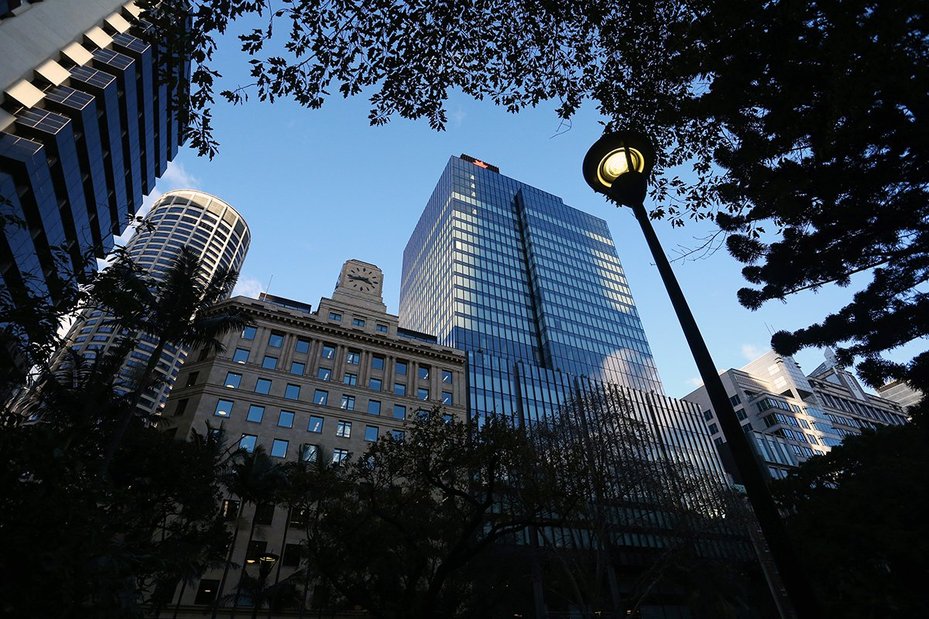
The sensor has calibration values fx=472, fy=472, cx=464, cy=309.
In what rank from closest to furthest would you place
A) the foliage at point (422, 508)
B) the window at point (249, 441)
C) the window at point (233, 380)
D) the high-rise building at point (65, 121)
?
the foliage at point (422, 508) < the window at point (249, 441) < the high-rise building at point (65, 121) < the window at point (233, 380)

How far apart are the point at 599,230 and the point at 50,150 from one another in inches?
4140

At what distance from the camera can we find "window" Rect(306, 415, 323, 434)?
44.1 meters

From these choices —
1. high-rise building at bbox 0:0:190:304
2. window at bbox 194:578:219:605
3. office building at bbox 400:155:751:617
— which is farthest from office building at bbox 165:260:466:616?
high-rise building at bbox 0:0:190:304

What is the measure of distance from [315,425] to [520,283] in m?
58.3

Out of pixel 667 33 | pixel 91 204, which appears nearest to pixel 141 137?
pixel 91 204

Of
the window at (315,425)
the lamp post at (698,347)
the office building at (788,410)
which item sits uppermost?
the office building at (788,410)

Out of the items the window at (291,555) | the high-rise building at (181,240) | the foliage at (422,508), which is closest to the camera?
the foliage at (422,508)

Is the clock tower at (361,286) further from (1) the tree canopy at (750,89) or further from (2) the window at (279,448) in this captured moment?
(1) the tree canopy at (750,89)

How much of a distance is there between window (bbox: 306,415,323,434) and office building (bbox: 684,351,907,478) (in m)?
70.2

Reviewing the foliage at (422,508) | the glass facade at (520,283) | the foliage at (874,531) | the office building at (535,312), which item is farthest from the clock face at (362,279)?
the foliage at (874,531)

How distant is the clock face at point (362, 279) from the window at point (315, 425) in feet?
63.7

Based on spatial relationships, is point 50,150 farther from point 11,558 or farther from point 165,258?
point 165,258

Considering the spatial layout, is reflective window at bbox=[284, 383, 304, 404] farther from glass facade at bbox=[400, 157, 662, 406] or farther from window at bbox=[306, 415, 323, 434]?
glass facade at bbox=[400, 157, 662, 406]

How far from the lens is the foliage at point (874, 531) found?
23094 millimetres
